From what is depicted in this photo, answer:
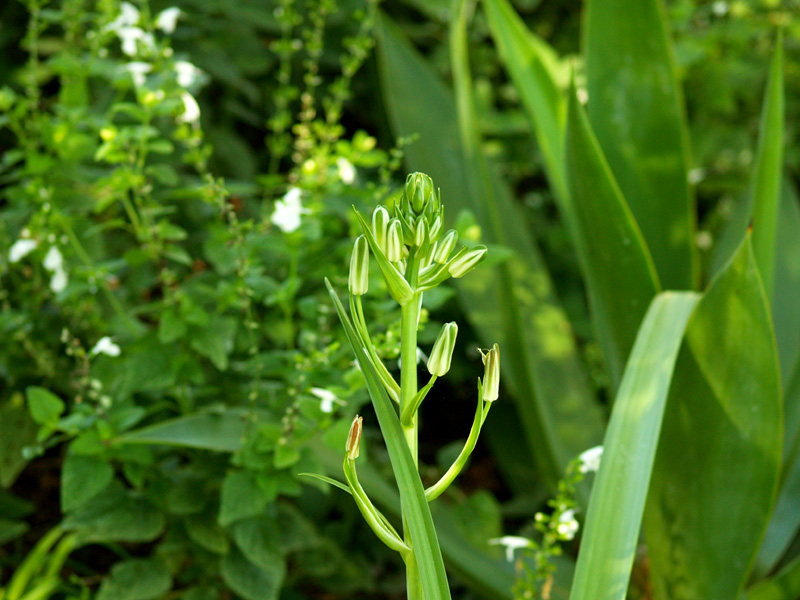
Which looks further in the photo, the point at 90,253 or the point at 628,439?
the point at 90,253

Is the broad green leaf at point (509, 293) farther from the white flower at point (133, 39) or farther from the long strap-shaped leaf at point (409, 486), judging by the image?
the long strap-shaped leaf at point (409, 486)

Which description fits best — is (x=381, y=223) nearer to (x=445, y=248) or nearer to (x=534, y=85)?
(x=445, y=248)

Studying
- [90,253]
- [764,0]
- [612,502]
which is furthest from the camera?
[764,0]

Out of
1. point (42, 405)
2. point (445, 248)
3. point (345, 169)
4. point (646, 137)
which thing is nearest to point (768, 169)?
point (646, 137)

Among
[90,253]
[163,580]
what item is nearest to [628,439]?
[163,580]

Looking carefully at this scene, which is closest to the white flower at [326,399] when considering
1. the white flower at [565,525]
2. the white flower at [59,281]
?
the white flower at [565,525]

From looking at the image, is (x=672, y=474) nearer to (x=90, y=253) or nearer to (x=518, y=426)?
(x=518, y=426)
